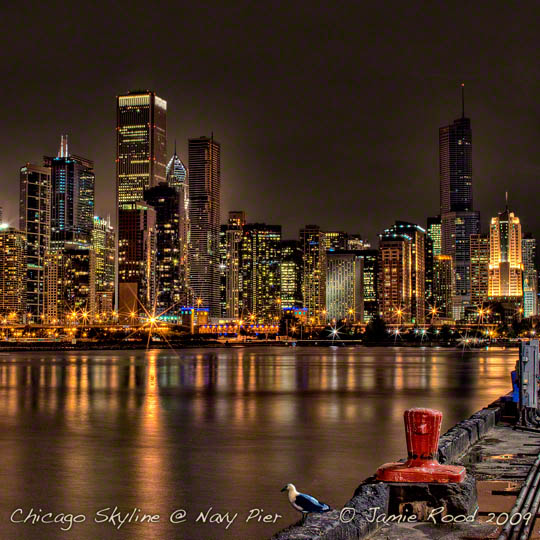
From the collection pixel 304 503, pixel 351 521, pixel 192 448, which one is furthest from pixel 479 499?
pixel 192 448

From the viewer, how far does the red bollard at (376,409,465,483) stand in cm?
1152

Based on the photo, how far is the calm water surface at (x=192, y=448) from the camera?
15609 mm

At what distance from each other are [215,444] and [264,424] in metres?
5.59

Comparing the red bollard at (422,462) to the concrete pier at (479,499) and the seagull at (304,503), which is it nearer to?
the concrete pier at (479,499)

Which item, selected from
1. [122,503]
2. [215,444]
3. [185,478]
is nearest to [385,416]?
[215,444]

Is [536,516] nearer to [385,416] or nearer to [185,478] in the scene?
[185,478]

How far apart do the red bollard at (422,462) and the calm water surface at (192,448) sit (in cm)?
297

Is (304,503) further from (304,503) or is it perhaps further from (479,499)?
(479,499)

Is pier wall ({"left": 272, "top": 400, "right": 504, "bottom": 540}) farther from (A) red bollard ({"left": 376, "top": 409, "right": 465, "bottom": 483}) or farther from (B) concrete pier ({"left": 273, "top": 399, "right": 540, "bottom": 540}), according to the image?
(A) red bollard ({"left": 376, "top": 409, "right": 465, "bottom": 483})

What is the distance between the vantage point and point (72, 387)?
52125 mm

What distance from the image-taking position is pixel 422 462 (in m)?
11.9

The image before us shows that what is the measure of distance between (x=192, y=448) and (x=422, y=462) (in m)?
12.5

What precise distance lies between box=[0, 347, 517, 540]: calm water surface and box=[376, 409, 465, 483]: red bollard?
297 cm

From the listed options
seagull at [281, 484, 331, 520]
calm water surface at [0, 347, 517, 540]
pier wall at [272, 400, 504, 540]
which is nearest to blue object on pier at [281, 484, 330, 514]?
seagull at [281, 484, 331, 520]
